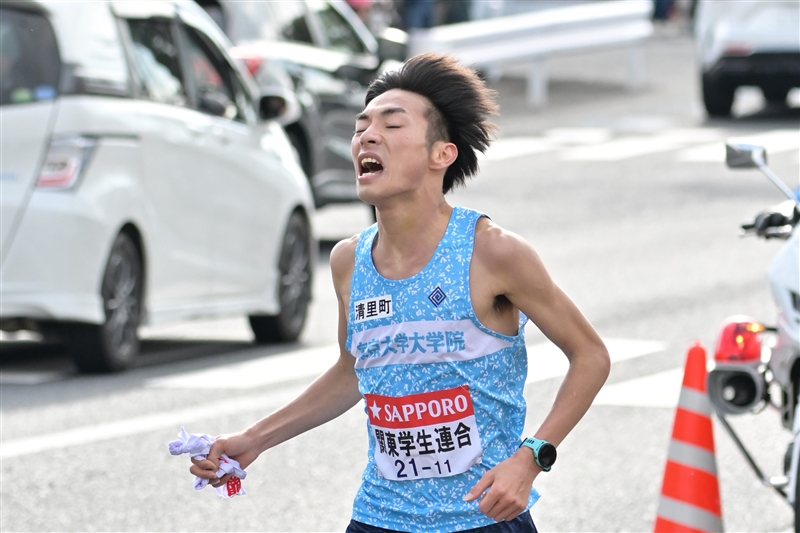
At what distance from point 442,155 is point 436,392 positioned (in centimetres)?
52

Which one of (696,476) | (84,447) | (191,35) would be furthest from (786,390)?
(191,35)

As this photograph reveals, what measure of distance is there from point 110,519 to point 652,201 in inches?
452

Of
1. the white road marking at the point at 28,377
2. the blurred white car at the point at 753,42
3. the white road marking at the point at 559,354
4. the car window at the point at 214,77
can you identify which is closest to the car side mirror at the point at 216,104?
the car window at the point at 214,77

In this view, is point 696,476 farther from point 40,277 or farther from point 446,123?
point 40,277

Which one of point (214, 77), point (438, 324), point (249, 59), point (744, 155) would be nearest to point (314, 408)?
point (438, 324)

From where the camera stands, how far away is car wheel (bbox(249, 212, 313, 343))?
10.9 m

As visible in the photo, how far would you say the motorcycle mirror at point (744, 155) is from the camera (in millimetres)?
5652

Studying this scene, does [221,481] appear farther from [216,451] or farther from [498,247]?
[498,247]

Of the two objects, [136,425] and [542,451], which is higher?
[542,451]

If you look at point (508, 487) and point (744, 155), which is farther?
point (744, 155)

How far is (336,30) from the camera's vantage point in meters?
15.5

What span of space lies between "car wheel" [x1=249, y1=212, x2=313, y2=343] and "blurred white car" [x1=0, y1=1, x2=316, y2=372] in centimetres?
1

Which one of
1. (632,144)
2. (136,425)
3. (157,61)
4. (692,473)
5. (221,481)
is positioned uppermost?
(221,481)

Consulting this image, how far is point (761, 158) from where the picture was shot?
5.69 metres
